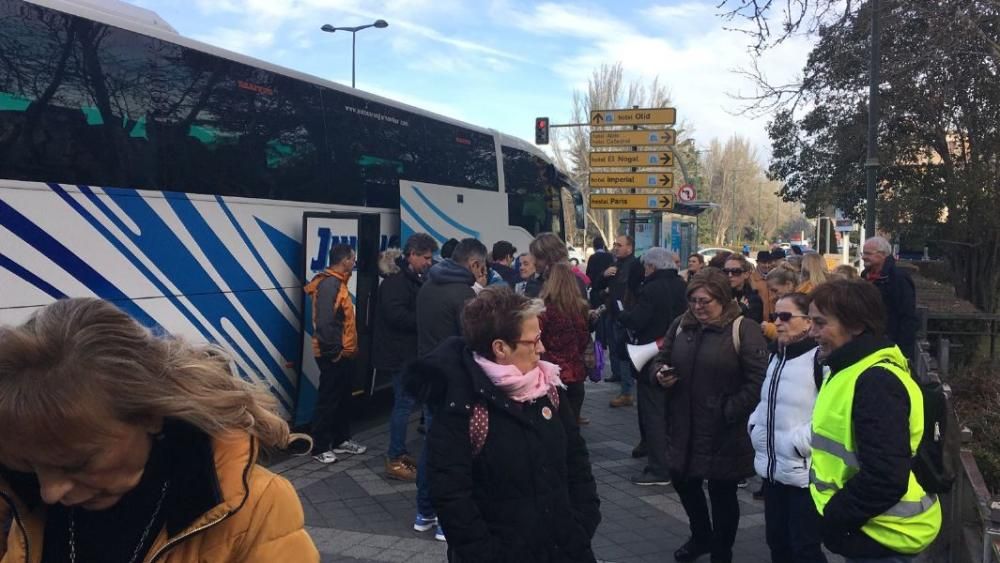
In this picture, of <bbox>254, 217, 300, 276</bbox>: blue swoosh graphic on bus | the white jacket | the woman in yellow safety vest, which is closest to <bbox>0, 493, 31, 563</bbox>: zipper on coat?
the woman in yellow safety vest

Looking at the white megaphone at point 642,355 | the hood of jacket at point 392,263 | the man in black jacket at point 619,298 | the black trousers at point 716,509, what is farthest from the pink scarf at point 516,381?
the man in black jacket at point 619,298

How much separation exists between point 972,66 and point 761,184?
8117cm

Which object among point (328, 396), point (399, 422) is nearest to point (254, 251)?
point (328, 396)

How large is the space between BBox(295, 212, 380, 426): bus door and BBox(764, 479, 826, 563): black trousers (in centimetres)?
480

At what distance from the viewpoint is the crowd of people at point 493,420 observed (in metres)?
1.43

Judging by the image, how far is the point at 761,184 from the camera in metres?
87.2

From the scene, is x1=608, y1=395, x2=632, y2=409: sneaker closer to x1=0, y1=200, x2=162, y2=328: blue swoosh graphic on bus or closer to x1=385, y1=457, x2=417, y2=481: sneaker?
x1=385, y1=457, x2=417, y2=481: sneaker

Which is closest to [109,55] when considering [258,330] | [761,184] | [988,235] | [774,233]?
[258,330]

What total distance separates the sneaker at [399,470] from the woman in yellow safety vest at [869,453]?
4058mm

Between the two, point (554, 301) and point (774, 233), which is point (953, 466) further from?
point (774, 233)

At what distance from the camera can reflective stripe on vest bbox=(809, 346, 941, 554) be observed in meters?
2.81

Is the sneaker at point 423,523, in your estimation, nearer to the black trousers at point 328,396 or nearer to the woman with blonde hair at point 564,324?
the woman with blonde hair at point 564,324

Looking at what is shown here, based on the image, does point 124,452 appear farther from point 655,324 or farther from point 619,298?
point 619,298

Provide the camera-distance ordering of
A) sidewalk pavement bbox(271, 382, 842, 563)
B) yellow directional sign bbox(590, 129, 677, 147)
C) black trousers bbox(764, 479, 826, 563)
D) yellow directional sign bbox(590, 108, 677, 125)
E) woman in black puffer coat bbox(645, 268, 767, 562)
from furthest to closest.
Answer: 1. yellow directional sign bbox(590, 129, 677, 147)
2. yellow directional sign bbox(590, 108, 677, 125)
3. sidewalk pavement bbox(271, 382, 842, 563)
4. woman in black puffer coat bbox(645, 268, 767, 562)
5. black trousers bbox(764, 479, 826, 563)
